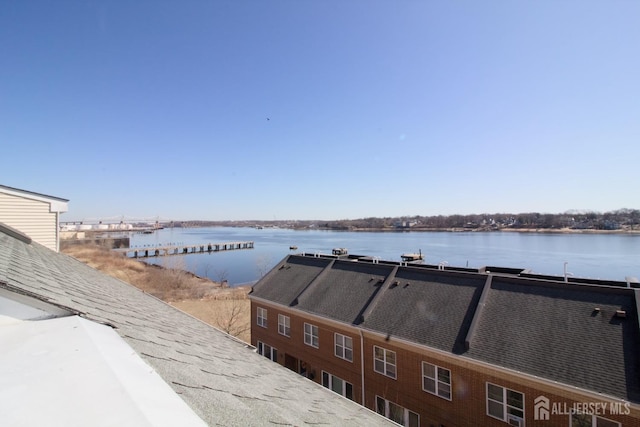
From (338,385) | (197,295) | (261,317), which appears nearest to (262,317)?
(261,317)

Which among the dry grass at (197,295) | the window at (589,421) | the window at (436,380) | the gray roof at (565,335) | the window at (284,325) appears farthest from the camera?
the dry grass at (197,295)

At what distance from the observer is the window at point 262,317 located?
18.2 metres

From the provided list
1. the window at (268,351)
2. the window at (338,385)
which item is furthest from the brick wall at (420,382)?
the window at (268,351)

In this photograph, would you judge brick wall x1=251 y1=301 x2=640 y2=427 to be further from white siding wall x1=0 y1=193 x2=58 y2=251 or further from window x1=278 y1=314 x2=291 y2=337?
white siding wall x1=0 y1=193 x2=58 y2=251

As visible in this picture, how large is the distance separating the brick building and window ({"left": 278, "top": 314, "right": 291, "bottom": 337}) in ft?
1.02

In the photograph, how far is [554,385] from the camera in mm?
8422

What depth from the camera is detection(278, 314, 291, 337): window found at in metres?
16.7

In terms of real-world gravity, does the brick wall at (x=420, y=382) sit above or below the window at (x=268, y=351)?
above

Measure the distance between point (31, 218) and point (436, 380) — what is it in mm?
13957

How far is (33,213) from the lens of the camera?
30.9 feet

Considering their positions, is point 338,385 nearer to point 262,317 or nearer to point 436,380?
point 436,380

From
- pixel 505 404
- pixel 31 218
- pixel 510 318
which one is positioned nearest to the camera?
pixel 505 404

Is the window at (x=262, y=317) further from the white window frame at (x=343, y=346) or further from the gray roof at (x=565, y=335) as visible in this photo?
the gray roof at (x=565, y=335)

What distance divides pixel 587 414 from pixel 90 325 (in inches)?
444
